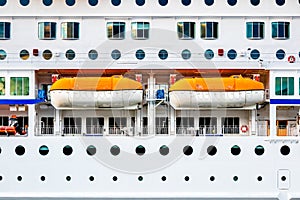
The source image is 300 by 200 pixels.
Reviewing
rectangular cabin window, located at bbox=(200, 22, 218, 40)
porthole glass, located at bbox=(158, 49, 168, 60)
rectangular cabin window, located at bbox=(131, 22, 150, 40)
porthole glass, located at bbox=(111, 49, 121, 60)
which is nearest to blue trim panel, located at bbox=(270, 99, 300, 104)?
rectangular cabin window, located at bbox=(200, 22, 218, 40)

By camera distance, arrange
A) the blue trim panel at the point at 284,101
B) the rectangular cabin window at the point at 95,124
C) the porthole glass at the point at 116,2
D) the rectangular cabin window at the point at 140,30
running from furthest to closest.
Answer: the rectangular cabin window at the point at 95,124 → the porthole glass at the point at 116,2 → the rectangular cabin window at the point at 140,30 → the blue trim panel at the point at 284,101

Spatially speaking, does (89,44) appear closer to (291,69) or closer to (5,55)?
(5,55)

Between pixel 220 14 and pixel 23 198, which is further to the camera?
pixel 220 14

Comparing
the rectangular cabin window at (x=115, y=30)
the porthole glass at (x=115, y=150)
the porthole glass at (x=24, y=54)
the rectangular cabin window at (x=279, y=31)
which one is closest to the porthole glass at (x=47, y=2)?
the porthole glass at (x=24, y=54)

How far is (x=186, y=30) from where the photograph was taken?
63.7 feet

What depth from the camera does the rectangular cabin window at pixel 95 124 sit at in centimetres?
1978

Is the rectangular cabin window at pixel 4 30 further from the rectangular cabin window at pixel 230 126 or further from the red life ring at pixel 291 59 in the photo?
the red life ring at pixel 291 59

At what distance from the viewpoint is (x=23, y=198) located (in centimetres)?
1797

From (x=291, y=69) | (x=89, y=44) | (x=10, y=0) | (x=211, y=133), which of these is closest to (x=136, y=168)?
(x=211, y=133)

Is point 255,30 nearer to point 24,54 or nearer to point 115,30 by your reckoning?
point 115,30

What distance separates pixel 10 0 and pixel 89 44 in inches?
131

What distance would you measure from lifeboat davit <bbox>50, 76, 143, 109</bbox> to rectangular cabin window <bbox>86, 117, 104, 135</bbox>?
1449mm

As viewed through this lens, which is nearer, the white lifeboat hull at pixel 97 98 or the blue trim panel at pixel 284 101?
the white lifeboat hull at pixel 97 98

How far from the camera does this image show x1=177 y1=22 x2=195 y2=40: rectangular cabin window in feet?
63.6
